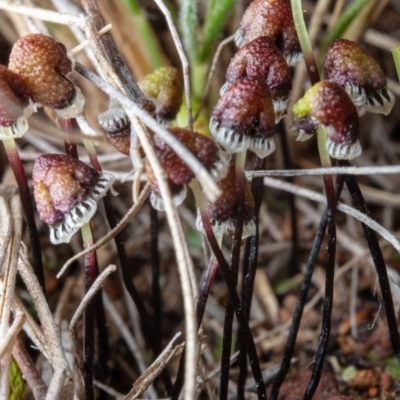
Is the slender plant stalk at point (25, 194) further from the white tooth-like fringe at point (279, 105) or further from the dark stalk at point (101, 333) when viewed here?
the white tooth-like fringe at point (279, 105)

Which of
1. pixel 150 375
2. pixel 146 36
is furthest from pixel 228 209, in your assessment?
pixel 146 36

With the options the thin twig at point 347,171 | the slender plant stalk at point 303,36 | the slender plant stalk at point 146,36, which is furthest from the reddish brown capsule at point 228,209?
the slender plant stalk at point 146,36

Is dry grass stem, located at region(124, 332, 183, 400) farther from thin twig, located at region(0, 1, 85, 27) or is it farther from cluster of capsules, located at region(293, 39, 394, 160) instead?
thin twig, located at region(0, 1, 85, 27)

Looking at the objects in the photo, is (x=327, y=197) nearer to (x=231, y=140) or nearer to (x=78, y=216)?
(x=231, y=140)

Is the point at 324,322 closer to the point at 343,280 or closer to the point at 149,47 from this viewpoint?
the point at 343,280

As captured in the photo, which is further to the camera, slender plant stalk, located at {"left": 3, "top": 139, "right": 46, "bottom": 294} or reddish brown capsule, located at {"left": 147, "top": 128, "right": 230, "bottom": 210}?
slender plant stalk, located at {"left": 3, "top": 139, "right": 46, "bottom": 294}

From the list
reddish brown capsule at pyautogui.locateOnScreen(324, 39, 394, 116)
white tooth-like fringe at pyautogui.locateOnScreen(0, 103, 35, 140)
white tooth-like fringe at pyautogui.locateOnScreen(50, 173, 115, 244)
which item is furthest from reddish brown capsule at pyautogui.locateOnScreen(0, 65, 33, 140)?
→ reddish brown capsule at pyautogui.locateOnScreen(324, 39, 394, 116)
